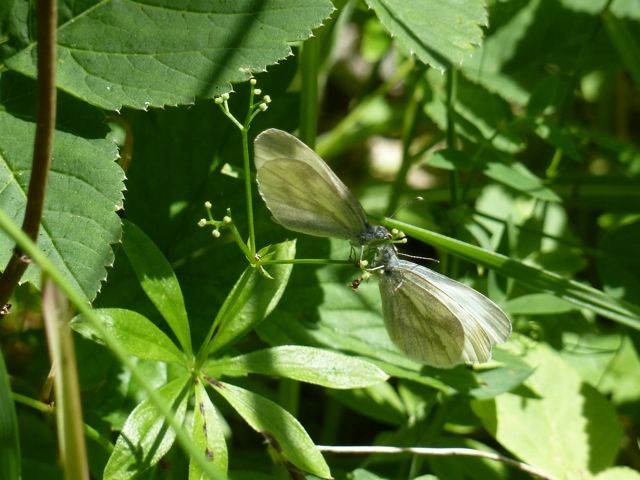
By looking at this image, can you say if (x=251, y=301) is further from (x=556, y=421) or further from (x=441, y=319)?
(x=556, y=421)

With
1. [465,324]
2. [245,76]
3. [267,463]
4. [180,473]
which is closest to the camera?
[245,76]

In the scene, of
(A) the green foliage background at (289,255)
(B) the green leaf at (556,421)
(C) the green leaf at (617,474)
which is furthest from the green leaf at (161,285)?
(C) the green leaf at (617,474)

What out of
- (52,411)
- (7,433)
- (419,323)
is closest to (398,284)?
(419,323)

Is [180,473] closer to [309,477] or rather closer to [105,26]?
[309,477]

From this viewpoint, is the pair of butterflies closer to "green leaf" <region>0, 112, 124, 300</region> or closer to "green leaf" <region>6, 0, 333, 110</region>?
"green leaf" <region>6, 0, 333, 110</region>

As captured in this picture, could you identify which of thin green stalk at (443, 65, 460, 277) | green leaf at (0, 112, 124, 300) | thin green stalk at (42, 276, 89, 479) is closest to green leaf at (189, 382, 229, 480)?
green leaf at (0, 112, 124, 300)

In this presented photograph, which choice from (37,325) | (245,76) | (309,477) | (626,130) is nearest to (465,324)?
(309,477)
